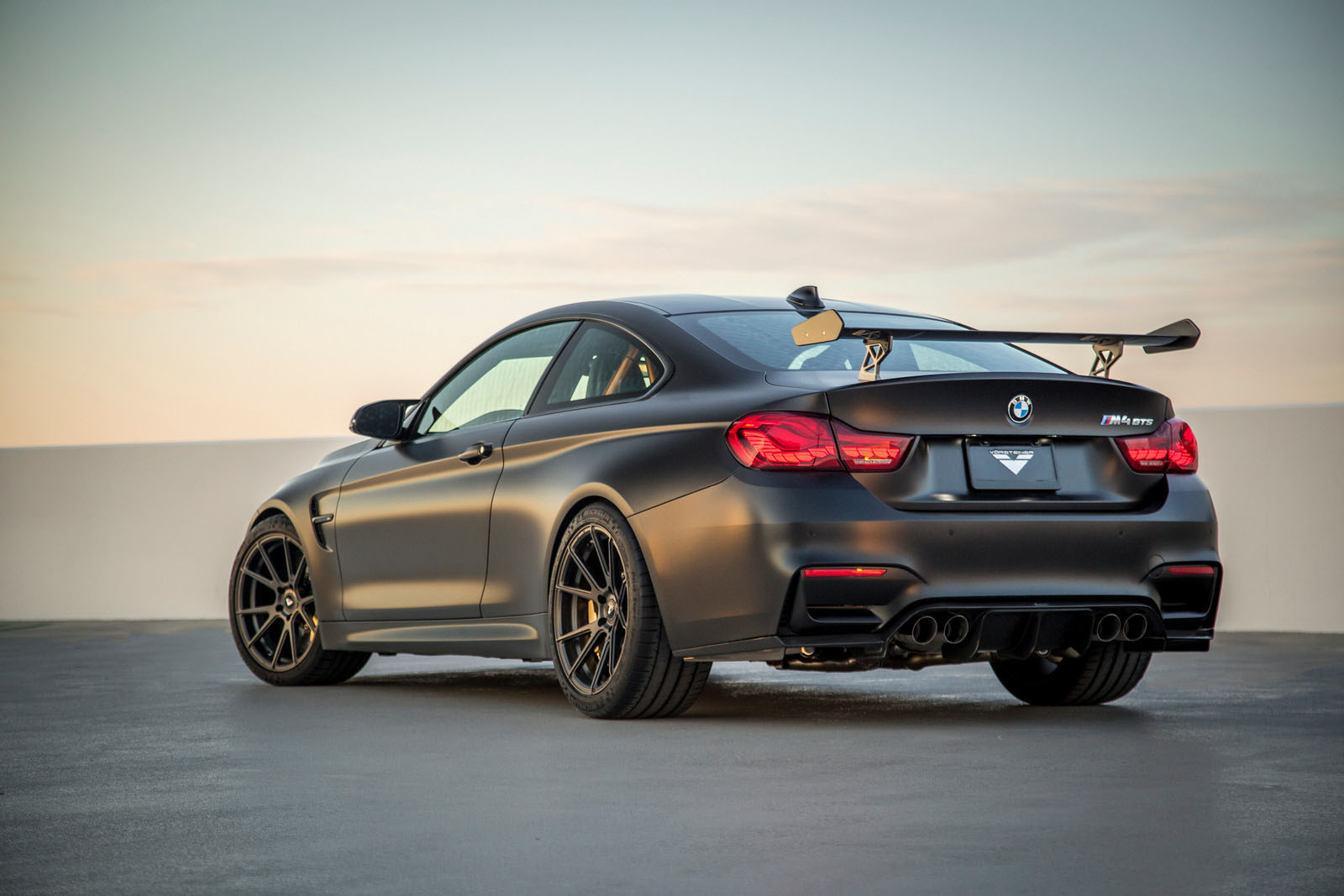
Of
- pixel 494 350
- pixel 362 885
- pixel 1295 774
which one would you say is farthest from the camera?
pixel 494 350

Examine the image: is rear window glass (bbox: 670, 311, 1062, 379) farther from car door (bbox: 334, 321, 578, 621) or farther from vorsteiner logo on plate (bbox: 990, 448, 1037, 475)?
car door (bbox: 334, 321, 578, 621)

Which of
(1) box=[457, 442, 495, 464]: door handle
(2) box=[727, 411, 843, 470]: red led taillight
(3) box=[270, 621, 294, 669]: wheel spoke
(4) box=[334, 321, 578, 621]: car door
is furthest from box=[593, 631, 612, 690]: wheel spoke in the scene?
(3) box=[270, 621, 294, 669]: wheel spoke

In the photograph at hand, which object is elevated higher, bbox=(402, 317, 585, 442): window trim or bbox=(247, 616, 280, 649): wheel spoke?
bbox=(402, 317, 585, 442): window trim

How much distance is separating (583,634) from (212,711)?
1.60m

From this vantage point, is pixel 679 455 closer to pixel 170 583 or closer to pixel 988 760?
pixel 988 760

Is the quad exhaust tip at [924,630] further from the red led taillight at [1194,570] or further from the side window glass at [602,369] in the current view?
the side window glass at [602,369]

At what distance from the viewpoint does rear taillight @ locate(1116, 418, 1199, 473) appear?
5.89m

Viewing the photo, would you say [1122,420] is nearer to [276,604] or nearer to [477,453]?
[477,453]

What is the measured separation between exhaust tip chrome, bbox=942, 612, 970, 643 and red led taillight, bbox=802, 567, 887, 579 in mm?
317

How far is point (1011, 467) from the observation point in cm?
565

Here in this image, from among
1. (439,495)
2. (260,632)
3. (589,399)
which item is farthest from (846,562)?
(260,632)

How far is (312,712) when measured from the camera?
6812mm

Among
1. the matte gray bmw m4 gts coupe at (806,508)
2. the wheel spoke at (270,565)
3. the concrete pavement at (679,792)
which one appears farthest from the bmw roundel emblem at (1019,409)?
the wheel spoke at (270,565)

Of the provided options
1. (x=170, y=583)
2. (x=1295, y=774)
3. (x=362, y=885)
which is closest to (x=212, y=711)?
(x=362, y=885)
